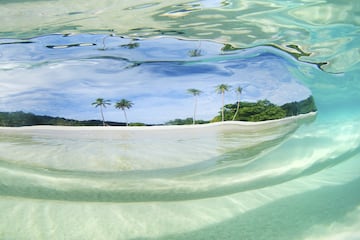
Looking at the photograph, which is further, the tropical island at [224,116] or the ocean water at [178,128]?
the tropical island at [224,116]

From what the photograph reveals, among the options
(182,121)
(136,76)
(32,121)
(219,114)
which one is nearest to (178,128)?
(182,121)

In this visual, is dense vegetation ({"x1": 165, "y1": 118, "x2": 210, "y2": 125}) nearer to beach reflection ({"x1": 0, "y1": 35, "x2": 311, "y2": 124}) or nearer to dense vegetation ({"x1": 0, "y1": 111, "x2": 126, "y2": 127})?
beach reflection ({"x1": 0, "y1": 35, "x2": 311, "y2": 124})

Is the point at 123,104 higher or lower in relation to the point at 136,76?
lower

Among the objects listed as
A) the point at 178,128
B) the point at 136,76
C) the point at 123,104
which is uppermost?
the point at 136,76

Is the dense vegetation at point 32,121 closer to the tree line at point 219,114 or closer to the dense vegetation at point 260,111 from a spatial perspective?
the tree line at point 219,114

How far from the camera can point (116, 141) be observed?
1371 mm

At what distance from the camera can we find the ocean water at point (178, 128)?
0.87 metres

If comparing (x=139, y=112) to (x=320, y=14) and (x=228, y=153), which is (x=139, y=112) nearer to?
(x=228, y=153)

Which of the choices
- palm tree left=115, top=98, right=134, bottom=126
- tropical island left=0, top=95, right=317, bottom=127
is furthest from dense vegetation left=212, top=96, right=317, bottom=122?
palm tree left=115, top=98, right=134, bottom=126

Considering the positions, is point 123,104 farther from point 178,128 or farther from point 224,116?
point 224,116

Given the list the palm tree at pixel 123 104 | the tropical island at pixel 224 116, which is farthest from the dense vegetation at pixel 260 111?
the palm tree at pixel 123 104

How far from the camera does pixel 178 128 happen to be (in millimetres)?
1352

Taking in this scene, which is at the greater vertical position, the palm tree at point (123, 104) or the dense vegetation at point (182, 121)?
the palm tree at point (123, 104)

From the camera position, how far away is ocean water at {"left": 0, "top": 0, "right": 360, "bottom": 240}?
869 millimetres
